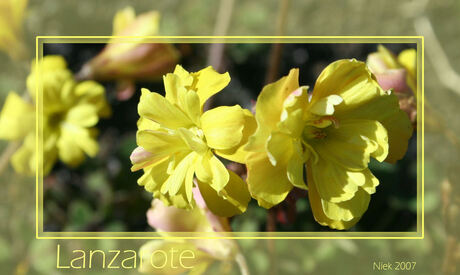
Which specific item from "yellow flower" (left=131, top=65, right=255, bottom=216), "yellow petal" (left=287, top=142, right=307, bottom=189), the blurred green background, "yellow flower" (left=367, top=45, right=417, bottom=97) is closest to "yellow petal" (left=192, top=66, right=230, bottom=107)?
"yellow flower" (left=131, top=65, right=255, bottom=216)

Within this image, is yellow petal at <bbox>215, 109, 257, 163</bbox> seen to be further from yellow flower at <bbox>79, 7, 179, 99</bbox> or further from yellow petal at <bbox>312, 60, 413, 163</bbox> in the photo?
yellow flower at <bbox>79, 7, 179, 99</bbox>

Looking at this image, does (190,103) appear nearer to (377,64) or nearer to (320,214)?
(320,214)

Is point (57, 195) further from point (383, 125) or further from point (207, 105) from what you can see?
point (383, 125)

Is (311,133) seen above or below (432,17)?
below

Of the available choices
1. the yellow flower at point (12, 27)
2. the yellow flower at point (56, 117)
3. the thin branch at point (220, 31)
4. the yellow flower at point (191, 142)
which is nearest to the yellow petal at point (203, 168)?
the yellow flower at point (191, 142)

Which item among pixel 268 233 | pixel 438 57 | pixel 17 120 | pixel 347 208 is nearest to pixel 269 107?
pixel 347 208

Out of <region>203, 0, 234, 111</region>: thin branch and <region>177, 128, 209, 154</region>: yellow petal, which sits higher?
<region>203, 0, 234, 111</region>: thin branch

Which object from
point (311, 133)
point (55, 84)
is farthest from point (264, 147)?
point (55, 84)
